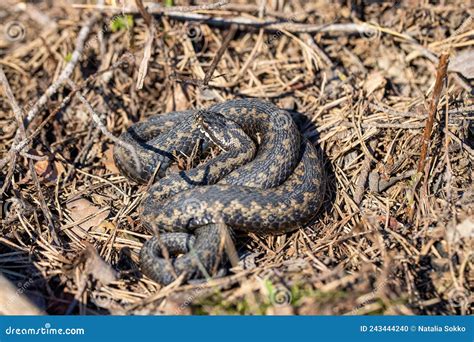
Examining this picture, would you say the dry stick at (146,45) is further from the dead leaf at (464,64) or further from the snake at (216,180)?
the dead leaf at (464,64)

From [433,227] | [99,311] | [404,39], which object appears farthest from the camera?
[404,39]

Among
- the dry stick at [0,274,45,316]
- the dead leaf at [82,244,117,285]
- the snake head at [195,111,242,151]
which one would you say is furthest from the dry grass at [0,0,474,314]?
the snake head at [195,111,242,151]

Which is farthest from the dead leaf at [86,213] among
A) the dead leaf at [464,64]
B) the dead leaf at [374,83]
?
the dead leaf at [464,64]

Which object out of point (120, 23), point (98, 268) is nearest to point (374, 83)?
point (120, 23)

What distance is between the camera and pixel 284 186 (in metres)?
6.37

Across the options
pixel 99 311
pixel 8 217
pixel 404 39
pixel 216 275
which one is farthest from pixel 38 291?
pixel 404 39

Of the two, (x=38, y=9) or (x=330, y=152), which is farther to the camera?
(x=38, y=9)

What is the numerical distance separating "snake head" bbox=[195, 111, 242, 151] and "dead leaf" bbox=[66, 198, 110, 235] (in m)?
1.71

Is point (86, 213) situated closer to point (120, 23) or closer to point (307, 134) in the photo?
point (307, 134)

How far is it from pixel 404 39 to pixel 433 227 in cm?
354

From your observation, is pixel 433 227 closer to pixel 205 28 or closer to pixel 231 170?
pixel 231 170

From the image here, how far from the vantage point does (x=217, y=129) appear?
706cm

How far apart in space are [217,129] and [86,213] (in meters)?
2.06

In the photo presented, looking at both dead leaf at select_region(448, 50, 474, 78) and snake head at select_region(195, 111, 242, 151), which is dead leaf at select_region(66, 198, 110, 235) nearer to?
snake head at select_region(195, 111, 242, 151)
